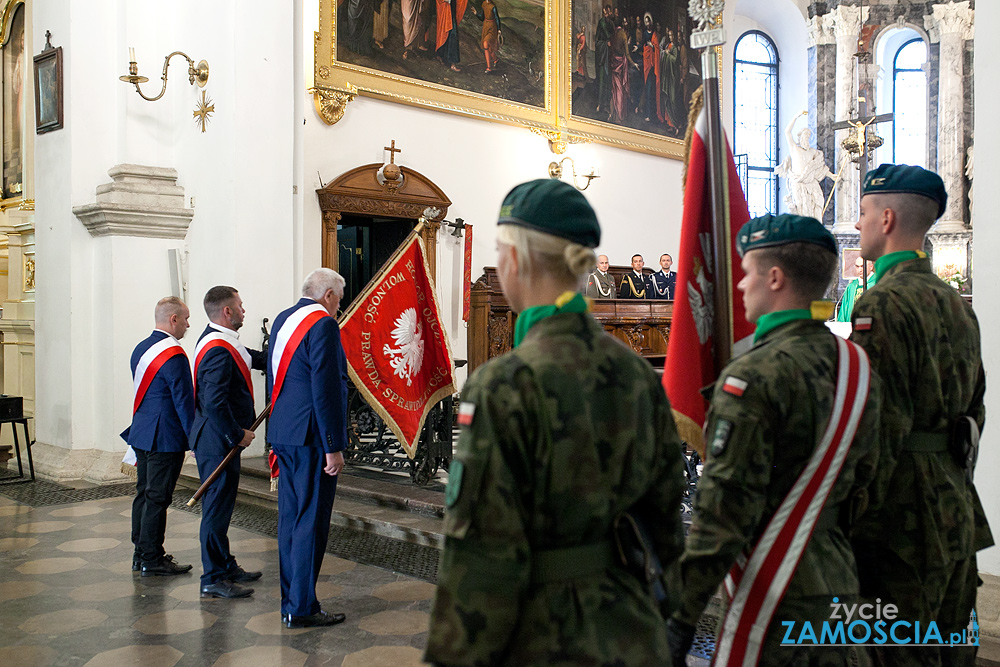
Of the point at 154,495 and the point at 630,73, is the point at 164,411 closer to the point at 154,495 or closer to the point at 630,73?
the point at 154,495

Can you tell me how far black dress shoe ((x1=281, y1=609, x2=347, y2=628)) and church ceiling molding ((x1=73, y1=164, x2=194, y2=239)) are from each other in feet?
16.5

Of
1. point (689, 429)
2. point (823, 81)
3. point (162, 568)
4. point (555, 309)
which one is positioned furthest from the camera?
point (823, 81)

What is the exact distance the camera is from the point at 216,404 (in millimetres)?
4375

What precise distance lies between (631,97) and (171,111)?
27.3 ft

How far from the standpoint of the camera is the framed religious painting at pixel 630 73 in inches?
535

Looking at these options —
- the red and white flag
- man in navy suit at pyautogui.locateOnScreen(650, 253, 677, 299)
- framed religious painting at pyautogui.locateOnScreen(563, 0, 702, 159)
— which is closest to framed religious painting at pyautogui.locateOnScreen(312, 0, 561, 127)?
framed religious painting at pyautogui.locateOnScreen(563, 0, 702, 159)

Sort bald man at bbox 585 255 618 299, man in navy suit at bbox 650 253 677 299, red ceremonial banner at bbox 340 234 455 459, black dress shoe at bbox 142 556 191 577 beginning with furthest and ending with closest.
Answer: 1. man in navy suit at bbox 650 253 677 299
2. bald man at bbox 585 255 618 299
3. red ceremonial banner at bbox 340 234 455 459
4. black dress shoe at bbox 142 556 191 577

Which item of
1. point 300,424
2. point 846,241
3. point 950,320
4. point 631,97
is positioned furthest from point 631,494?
point 846,241

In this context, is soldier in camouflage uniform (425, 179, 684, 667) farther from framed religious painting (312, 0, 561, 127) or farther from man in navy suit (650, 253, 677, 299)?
man in navy suit (650, 253, 677, 299)

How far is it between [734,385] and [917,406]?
73cm

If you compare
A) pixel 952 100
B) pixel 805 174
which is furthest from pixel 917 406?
pixel 952 100

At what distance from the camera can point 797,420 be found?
1789mm

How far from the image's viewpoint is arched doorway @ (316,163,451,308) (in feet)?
34.1

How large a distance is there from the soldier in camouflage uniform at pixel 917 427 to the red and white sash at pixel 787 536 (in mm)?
418
